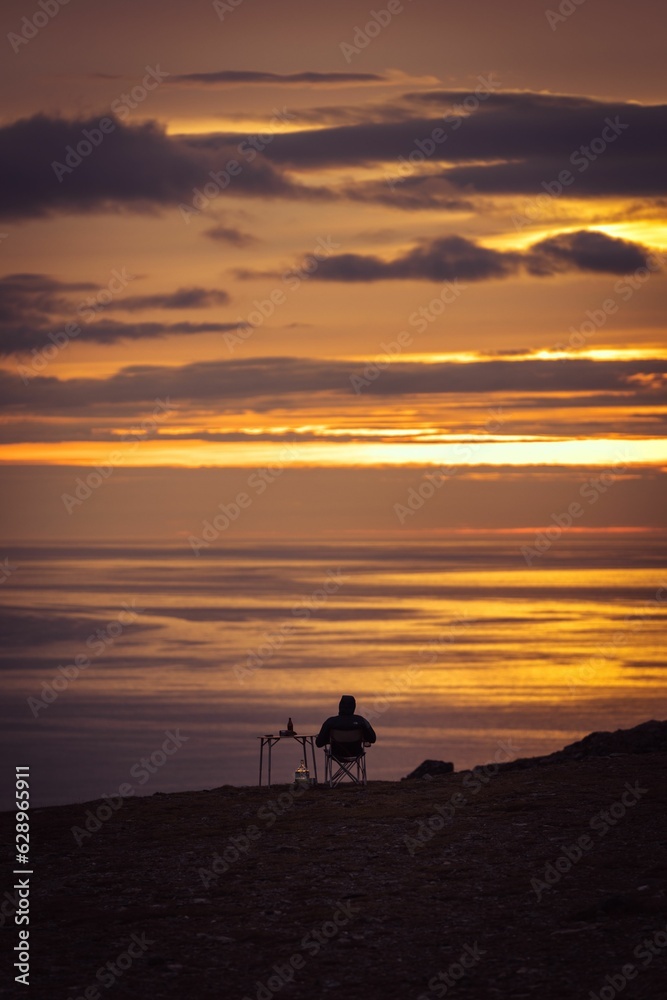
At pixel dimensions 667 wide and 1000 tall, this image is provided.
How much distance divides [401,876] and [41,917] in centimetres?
362

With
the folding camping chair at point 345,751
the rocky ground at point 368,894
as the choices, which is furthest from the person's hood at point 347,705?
the rocky ground at point 368,894

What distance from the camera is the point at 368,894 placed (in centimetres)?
1319

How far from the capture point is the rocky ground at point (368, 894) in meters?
11.2

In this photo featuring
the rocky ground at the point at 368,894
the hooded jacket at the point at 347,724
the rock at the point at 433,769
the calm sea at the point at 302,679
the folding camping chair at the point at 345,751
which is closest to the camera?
the rocky ground at the point at 368,894

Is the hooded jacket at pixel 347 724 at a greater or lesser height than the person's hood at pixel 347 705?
lesser

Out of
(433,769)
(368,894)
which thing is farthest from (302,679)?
(368,894)

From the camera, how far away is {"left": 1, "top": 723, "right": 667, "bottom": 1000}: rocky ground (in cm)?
1125

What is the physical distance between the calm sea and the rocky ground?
3146 centimetres

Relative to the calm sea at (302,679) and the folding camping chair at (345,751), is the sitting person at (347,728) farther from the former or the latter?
the calm sea at (302,679)

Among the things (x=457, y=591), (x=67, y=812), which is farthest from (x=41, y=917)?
(x=457, y=591)

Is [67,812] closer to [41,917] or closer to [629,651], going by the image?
[41,917]

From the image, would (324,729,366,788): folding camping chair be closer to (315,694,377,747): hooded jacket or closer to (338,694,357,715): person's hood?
(315,694,377,747): hooded jacket

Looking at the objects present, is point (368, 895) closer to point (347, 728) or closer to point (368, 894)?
point (368, 894)

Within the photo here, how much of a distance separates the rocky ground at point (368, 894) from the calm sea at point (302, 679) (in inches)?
1238
